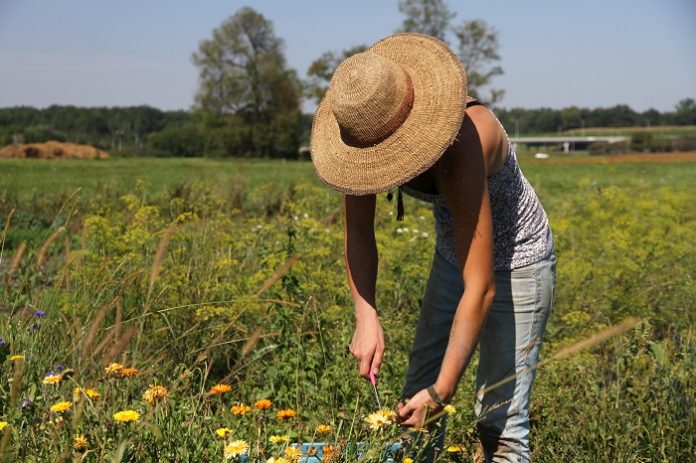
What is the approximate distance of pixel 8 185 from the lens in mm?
11578

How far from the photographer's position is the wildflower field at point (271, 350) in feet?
7.23

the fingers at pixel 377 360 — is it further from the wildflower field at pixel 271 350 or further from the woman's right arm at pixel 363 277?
the wildflower field at pixel 271 350

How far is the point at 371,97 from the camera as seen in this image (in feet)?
7.07

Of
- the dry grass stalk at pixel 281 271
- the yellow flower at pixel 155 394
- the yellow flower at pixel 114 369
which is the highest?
the dry grass stalk at pixel 281 271

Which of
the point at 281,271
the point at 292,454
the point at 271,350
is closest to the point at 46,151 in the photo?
the point at 271,350

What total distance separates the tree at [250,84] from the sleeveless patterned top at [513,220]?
2431 inches

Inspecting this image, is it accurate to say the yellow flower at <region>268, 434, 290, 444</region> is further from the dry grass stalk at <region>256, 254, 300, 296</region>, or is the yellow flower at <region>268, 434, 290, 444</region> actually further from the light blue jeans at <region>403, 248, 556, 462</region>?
the dry grass stalk at <region>256, 254, 300, 296</region>

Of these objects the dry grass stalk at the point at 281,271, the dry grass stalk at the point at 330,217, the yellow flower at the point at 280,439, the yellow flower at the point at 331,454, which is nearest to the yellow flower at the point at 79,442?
the yellow flower at the point at 280,439

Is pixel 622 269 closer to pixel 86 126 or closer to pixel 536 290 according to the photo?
pixel 536 290

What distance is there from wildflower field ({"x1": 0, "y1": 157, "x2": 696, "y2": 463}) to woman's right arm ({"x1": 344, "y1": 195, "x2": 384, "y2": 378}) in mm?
191

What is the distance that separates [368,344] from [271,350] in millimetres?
1435

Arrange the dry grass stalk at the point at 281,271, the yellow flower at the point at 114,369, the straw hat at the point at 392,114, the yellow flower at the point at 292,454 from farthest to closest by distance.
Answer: the dry grass stalk at the point at 281,271 → the yellow flower at the point at 114,369 → the straw hat at the point at 392,114 → the yellow flower at the point at 292,454

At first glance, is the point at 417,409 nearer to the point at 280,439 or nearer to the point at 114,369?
the point at 280,439

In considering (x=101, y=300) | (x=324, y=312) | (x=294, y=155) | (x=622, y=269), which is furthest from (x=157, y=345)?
(x=294, y=155)
